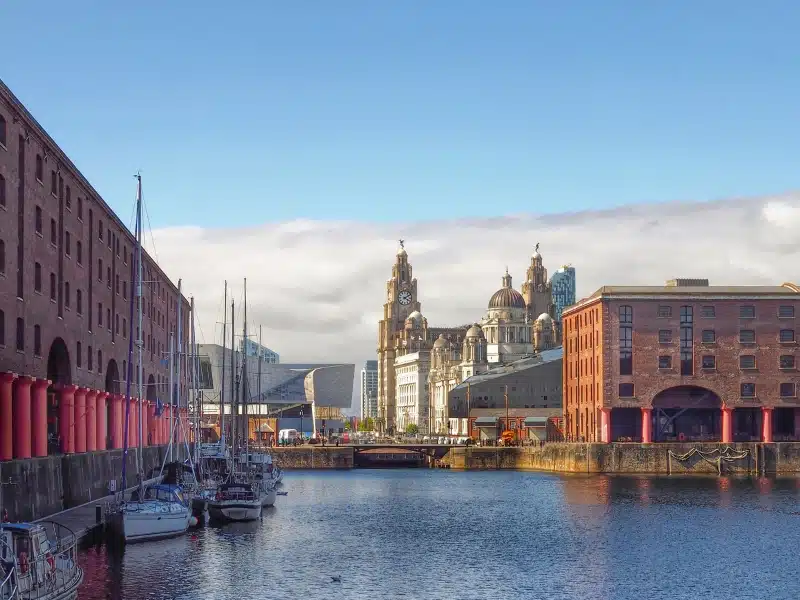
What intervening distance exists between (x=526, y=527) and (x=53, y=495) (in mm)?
31419

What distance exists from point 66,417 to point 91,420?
8.13 meters

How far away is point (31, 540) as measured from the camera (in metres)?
43.5

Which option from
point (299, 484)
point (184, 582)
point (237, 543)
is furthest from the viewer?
point (299, 484)

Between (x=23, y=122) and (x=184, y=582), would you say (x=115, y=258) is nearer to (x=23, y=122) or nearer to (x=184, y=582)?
(x=23, y=122)

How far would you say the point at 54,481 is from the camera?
74.1 meters

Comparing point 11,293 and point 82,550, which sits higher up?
point 11,293

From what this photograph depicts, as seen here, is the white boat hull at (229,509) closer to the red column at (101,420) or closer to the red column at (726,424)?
the red column at (101,420)

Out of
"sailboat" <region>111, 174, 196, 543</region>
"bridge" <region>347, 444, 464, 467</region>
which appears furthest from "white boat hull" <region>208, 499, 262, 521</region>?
"bridge" <region>347, 444, 464, 467</region>

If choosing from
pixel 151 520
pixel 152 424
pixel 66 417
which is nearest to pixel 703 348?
pixel 152 424

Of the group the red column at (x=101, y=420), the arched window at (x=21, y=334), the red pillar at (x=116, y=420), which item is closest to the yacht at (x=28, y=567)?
the arched window at (x=21, y=334)

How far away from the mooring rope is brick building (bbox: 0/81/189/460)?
200 feet

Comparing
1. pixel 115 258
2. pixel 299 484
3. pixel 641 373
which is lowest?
pixel 299 484

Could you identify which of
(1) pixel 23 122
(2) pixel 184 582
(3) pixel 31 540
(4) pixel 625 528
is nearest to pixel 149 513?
(2) pixel 184 582

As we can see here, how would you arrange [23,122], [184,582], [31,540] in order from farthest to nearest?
[23,122], [184,582], [31,540]
